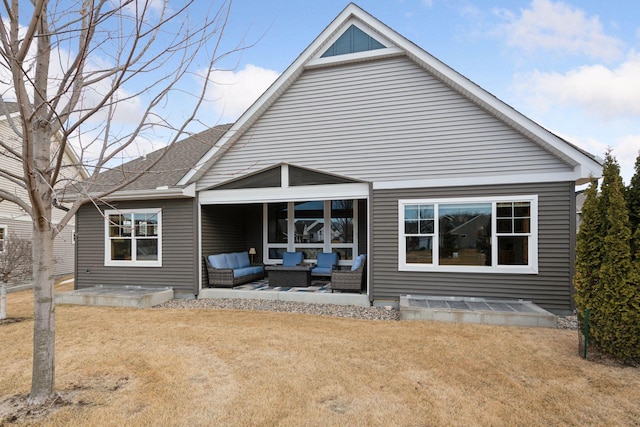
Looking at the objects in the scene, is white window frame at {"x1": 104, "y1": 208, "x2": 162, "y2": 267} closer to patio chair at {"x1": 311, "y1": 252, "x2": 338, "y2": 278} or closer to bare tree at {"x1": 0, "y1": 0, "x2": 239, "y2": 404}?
patio chair at {"x1": 311, "y1": 252, "x2": 338, "y2": 278}

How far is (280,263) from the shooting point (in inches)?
464

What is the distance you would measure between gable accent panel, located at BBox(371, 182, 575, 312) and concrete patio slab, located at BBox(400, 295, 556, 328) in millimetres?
326

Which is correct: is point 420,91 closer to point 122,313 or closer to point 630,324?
point 630,324

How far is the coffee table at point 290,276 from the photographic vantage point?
959 cm

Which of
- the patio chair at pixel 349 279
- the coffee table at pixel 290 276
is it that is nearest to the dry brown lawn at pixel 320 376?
the patio chair at pixel 349 279

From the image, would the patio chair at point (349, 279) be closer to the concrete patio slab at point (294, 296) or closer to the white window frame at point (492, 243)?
the concrete patio slab at point (294, 296)

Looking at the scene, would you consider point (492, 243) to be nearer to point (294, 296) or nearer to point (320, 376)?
point (294, 296)

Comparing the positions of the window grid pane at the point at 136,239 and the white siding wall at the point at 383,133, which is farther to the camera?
the window grid pane at the point at 136,239

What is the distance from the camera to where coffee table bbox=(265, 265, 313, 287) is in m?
9.59

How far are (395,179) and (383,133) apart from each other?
116 cm

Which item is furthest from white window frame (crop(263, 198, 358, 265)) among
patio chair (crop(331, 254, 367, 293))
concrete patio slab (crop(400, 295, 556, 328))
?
concrete patio slab (crop(400, 295, 556, 328))

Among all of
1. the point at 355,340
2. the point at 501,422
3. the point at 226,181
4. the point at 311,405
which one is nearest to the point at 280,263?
the point at 226,181

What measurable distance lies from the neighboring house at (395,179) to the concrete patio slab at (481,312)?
0.37 meters

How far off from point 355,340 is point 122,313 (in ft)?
17.9
